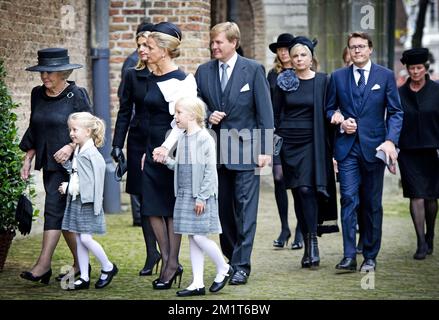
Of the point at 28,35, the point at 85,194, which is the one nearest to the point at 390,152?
the point at 85,194

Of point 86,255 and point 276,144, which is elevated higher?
point 276,144

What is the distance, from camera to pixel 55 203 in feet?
31.8

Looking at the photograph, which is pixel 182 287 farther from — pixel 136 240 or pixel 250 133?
pixel 136 240

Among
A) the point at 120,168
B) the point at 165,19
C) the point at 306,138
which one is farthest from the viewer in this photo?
the point at 165,19

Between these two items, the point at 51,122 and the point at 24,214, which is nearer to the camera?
the point at 51,122

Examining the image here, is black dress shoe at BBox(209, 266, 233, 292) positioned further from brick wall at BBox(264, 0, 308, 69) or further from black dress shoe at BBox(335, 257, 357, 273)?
brick wall at BBox(264, 0, 308, 69)

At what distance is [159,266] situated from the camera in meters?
10.7

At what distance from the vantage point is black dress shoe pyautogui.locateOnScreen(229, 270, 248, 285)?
9797 millimetres

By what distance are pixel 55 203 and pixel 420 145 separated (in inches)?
158

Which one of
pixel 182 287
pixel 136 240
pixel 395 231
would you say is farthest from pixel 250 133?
pixel 395 231

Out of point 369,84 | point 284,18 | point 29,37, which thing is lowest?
point 369,84

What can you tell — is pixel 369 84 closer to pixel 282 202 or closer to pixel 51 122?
pixel 282 202

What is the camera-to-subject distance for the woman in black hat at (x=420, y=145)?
12.0 meters

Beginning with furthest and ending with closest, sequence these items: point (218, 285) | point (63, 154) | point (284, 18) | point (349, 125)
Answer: point (284, 18), point (349, 125), point (63, 154), point (218, 285)
